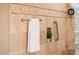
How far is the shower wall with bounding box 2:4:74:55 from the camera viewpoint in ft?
5.06

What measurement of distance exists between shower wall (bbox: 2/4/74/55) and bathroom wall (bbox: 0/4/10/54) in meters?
0.04

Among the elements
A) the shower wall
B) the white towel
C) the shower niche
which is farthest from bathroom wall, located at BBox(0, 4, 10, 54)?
the shower niche

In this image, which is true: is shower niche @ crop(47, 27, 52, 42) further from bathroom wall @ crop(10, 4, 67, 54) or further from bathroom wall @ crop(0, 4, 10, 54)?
bathroom wall @ crop(0, 4, 10, 54)

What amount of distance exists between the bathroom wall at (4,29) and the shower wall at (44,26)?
37 mm

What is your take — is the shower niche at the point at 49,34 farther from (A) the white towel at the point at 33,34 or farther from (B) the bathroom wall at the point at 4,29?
(B) the bathroom wall at the point at 4,29

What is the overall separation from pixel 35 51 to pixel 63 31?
357 millimetres

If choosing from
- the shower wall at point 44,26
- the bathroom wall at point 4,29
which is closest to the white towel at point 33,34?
the shower wall at point 44,26

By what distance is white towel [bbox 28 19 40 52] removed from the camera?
156cm

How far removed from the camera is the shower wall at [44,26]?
5.06 ft

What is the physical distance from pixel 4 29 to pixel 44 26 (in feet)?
1.35

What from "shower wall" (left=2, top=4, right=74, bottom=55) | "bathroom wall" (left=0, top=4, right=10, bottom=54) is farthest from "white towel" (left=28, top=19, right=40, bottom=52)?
"bathroom wall" (left=0, top=4, right=10, bottom=54)

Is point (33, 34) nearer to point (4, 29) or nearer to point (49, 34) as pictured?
point (49, 34)
